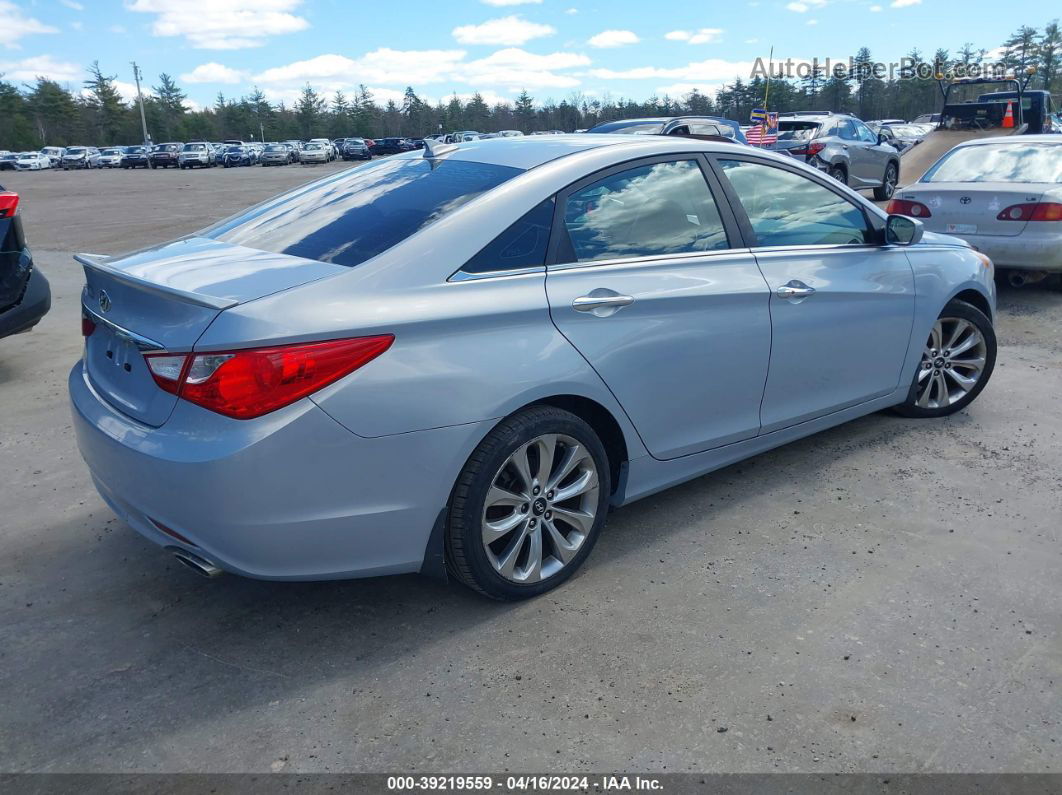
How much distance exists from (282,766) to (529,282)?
1.70 meters

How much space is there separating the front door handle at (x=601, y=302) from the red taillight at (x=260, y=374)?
895 millimetres

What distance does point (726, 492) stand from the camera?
4.26 meters

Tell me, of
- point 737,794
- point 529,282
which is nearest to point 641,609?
point 737,794

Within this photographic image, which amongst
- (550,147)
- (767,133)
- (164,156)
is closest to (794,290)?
(550,147)

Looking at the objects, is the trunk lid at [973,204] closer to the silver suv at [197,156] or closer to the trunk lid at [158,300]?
the trunk lid at [158,300]

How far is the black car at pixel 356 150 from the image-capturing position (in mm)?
59688

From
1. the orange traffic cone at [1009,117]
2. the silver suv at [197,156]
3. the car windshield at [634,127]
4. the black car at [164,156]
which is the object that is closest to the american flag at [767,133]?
the car windshield at [634,127]

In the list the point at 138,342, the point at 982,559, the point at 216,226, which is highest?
the point at 216,226

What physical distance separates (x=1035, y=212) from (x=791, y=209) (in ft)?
16.4

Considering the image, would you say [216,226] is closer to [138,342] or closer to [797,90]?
[138,342]

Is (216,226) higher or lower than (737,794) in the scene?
higher

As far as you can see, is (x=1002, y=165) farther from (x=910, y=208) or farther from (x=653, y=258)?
(x=653, y=258)

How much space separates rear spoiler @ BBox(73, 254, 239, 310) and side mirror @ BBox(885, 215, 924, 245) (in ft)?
10.7

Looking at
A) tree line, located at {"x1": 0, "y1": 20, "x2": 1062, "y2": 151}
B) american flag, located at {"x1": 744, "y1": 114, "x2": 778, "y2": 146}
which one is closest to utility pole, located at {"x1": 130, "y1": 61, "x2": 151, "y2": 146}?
tree line, located at {"x1": 0, "y1": 20, "x2": 1062, "y2": 151}
